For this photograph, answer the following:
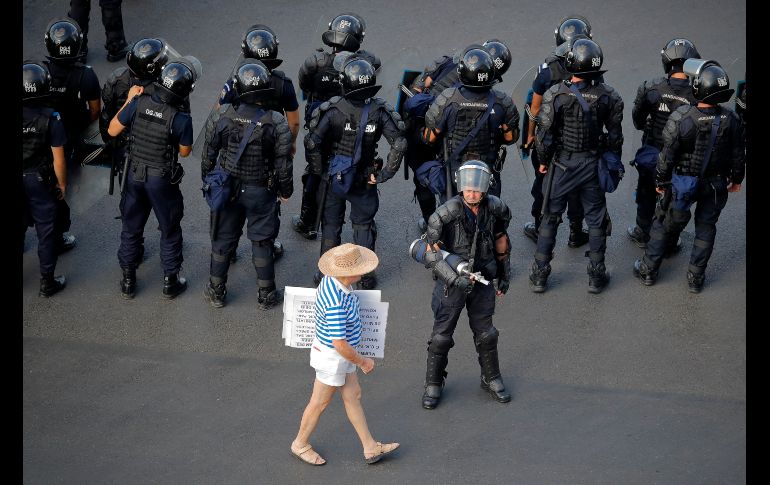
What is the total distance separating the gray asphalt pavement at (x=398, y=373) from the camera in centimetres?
798

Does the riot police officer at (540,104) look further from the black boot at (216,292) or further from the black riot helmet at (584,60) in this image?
the black boot at (216,292)

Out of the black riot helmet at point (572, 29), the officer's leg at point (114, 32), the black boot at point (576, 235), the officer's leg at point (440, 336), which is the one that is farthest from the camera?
the officer's leg at point (114, 32)

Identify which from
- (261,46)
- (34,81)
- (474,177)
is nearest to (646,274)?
(474,177)

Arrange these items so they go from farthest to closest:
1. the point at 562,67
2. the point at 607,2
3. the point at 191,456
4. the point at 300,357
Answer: the point at 607,2
the point at 562,67
the point at 300,357
the point at 191,456

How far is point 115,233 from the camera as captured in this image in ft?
36.5

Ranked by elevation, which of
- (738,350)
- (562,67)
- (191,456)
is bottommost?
(191,456)

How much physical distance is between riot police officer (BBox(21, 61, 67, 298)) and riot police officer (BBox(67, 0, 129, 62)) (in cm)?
449

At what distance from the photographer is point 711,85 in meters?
9.29

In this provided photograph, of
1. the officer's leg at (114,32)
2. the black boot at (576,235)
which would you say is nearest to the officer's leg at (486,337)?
the black boot at (576,235)

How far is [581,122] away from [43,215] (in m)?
4.94

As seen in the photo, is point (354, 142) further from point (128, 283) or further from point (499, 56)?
point (128, 283)

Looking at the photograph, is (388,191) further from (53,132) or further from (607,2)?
(607,2)

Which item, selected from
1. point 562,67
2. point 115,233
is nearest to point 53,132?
point 115,233
